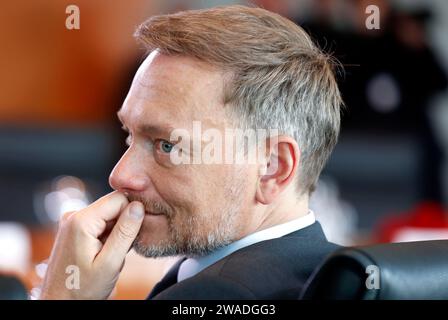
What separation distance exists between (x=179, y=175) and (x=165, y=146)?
5 centimetres

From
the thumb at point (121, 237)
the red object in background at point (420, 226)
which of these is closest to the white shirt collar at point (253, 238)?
the thumb at point (121, 237)

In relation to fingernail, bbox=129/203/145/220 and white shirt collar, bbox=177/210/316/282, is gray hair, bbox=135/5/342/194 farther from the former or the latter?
fingernail, bbox=129/203/145/220

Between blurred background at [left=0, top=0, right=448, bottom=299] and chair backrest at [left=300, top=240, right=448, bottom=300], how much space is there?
3566 millimetres

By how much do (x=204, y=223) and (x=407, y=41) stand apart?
3825mm

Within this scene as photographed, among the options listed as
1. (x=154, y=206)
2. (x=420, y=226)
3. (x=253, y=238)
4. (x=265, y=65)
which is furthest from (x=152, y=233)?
(x=420, y=226)

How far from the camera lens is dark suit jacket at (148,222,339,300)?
116cm

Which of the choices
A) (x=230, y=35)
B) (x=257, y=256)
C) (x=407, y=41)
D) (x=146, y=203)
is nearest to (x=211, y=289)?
(x=257, y=256)

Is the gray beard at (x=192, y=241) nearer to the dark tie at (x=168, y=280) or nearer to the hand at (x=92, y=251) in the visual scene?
the hand at (x=92, y=251)

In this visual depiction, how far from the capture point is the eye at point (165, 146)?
52.5 inches

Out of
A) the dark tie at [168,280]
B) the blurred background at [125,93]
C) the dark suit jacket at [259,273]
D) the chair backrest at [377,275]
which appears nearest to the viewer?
the chair backrest at [377,275]

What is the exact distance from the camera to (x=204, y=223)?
1333mm

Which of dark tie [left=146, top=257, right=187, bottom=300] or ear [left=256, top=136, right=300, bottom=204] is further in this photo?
dark tie [left=146, top=257, right=187, bottom=300]

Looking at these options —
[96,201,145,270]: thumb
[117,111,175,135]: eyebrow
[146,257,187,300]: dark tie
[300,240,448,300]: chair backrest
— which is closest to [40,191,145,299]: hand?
[96,201,145,270]: thumb
